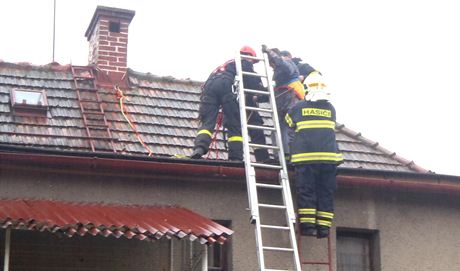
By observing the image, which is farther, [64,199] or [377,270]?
[377,270]

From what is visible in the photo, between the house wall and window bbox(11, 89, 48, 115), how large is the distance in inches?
72.6

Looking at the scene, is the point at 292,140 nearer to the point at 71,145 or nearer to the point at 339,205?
the point at 339,205

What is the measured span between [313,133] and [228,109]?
3.89 feet

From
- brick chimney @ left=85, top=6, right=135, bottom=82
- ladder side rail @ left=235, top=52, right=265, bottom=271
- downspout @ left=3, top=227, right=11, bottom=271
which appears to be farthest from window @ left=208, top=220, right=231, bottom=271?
brick chimney @ left=85, top=6, right=135, bottom=82

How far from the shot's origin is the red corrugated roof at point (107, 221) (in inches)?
331

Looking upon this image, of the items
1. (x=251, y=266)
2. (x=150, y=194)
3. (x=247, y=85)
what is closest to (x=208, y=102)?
(x=247, y=85)

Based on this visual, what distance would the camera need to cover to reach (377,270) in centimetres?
1079

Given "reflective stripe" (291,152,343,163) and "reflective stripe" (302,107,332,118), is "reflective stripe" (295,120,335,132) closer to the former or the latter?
"reflective stripe" (302,107,332,118)

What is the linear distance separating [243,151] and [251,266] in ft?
4.34

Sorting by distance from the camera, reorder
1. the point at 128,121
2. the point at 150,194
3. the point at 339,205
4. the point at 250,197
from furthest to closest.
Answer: the point at 128,121
the point at 339,205
the point at 150,194
the point at 250,197

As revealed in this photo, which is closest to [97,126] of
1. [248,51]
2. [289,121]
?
[248,51]

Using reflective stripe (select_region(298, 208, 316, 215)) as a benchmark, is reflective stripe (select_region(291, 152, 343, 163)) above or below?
above

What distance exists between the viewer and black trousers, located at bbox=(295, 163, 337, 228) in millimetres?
9906

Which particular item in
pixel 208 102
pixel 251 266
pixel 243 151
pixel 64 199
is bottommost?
pixel 251 266
